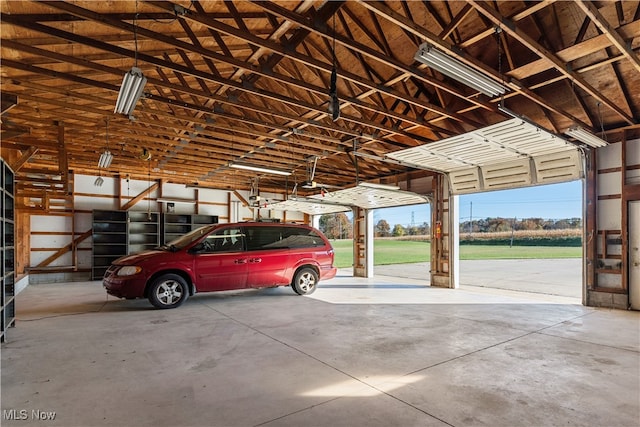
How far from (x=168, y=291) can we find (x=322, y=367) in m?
3.76

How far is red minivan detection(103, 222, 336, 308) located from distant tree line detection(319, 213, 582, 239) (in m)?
21.1

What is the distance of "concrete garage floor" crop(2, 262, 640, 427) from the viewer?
7.53 ft

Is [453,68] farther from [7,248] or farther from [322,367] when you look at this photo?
[7,248]

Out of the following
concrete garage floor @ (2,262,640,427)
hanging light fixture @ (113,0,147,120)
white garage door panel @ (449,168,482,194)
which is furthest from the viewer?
white garage door panel @ (449,168,482,194)

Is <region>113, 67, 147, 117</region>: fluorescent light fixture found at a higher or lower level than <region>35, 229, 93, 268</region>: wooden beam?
higher

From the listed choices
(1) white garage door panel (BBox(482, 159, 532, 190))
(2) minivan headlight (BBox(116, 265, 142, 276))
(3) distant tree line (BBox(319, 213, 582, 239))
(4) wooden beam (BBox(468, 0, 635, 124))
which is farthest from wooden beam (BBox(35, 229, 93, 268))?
(3) distant tree line (BBox(319, 213, 582, 239))

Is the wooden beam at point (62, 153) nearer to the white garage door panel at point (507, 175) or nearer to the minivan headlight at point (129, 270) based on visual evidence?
the minivan headlight at point (129, 270)

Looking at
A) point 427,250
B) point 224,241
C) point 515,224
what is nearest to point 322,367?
point 224,241

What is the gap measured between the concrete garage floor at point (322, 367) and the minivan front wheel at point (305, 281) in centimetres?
143

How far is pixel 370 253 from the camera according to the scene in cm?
1105

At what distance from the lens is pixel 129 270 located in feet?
18.3

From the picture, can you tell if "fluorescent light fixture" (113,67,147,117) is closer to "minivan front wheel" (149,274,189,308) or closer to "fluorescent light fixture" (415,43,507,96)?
"fluorescent light fixture" (415,43,507,96)

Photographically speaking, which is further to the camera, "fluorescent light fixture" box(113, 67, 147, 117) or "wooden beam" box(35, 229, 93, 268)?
"wooden beam" box(35, 229, 93, 268)

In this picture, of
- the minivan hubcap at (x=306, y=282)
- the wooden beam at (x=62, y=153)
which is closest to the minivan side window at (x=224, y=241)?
the minivan hubcap at (x=306, y=282)
